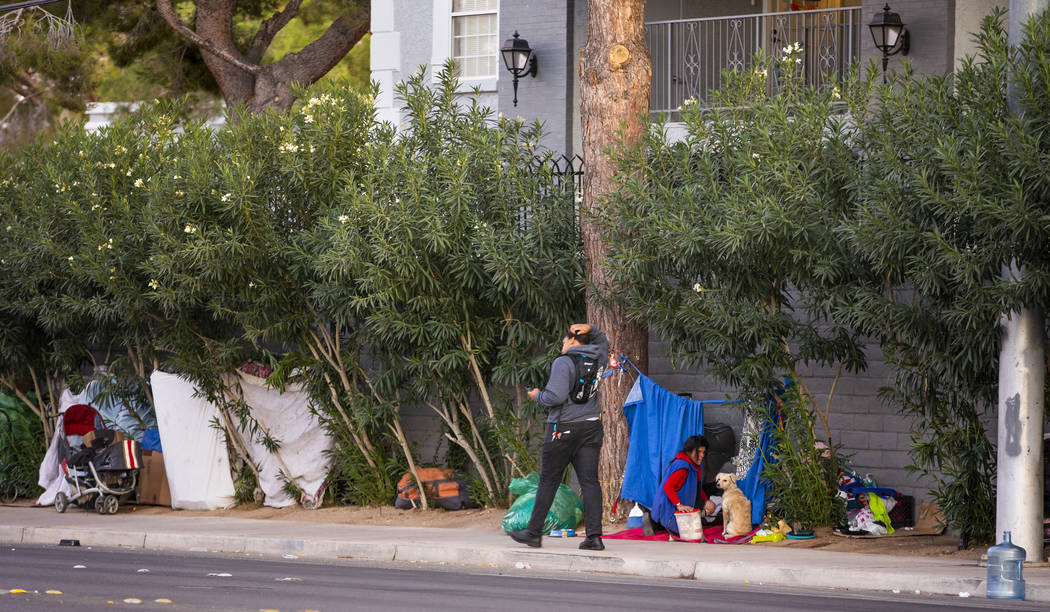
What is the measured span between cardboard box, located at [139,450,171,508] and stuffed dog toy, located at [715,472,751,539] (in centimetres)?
711

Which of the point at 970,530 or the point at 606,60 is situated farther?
the point at 606,60

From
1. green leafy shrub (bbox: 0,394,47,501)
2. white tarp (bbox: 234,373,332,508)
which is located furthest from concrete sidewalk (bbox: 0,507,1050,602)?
green leafy shrub (bbox: 0,394,47,501)

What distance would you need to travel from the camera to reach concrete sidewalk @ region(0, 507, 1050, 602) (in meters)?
9.28

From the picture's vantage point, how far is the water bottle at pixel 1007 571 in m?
8.54

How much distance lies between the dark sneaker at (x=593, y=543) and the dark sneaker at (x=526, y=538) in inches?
16.6

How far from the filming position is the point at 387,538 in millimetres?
11922

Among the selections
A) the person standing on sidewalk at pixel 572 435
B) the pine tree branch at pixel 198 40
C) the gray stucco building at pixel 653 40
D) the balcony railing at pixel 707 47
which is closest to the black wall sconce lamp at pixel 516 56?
the gray stucco building at pixel 653 40

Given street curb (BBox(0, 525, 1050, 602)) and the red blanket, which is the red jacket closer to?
the red blanket

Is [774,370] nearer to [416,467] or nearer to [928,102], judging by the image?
[928,102]

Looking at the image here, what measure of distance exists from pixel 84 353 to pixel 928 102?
1090 cm

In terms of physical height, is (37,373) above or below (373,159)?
below

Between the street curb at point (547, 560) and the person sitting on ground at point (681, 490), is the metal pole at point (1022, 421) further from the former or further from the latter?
the person sitting on ground at point (681, 490)

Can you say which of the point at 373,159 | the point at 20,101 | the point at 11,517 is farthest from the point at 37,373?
the point at 20,101

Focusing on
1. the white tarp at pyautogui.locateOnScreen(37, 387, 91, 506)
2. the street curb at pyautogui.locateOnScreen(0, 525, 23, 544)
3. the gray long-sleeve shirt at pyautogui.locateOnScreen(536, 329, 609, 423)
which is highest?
the gray long-sleeve shirt at pyautogui.locateOnScreen(536, 329, 609, 423)
